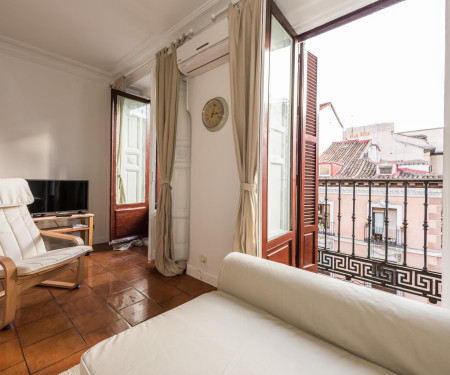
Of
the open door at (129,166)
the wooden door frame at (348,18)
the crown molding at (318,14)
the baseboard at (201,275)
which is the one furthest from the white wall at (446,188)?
the open door at (129,166)

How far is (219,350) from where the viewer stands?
0.87m

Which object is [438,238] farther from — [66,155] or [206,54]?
[66,155]

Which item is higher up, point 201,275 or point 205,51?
point 205,51

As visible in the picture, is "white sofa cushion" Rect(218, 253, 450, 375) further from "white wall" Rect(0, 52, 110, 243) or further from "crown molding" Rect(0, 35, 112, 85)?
"crown molding" Rect(0, 35, 112, 85)

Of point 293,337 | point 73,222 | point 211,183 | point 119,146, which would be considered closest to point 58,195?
point 73,222

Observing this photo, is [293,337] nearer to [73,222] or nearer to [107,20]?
[107,20]

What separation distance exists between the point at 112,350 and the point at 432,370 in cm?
108

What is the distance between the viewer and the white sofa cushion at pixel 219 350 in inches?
31.0

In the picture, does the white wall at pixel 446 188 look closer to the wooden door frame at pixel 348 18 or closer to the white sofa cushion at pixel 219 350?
the wooden door frame at pixel 348 18

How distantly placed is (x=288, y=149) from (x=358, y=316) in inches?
61.7

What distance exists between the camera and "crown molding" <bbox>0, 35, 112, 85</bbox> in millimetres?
3070

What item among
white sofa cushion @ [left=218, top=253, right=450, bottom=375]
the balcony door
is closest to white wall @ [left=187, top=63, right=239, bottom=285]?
the balcony door

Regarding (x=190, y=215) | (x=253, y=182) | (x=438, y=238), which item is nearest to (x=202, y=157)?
(x=190, y=215)

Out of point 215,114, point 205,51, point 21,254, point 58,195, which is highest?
point 205,51
